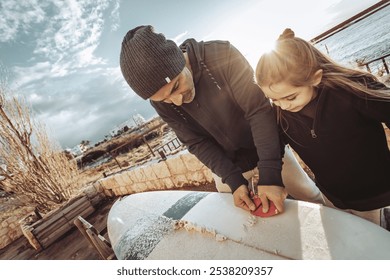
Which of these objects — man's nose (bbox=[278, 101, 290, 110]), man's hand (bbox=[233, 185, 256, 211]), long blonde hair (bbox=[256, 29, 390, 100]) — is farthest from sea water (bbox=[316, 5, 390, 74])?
man's hand (bbox=[233, 185, 256, 211])

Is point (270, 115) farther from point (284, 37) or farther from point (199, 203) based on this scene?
point (199, 203)

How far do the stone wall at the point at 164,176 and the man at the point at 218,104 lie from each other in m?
2.37

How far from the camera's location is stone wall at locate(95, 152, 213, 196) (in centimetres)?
421

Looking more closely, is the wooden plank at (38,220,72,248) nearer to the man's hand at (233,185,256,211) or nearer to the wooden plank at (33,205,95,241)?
the wooden plank at (33,205,95,241)

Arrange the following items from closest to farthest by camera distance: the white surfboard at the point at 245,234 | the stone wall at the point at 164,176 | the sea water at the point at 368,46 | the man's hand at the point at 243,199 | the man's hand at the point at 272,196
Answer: the white surfboard at the point at 245,234 < the man's hand at the point at 272,196 < the man's hand at the point at 243,199 < the stone wall at the point at 164,176 < the sea water at the point at 368,46

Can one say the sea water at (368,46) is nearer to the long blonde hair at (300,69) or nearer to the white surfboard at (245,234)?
the long blonde hair at (300,69)

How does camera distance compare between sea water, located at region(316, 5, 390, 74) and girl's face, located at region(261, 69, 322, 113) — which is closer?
girl's face, located at region(261, 69, 322, 113)

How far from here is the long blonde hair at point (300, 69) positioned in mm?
1232

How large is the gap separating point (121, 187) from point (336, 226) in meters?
6.06

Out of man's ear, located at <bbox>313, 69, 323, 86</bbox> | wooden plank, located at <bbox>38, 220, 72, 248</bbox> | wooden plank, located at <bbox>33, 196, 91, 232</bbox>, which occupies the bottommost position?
wooden plank, located at <bbox>38, 220, 72, 248</bbox>

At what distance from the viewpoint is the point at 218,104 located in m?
1.50

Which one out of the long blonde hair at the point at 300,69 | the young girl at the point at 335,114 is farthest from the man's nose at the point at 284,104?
the long blonde hair at the point at 300,69

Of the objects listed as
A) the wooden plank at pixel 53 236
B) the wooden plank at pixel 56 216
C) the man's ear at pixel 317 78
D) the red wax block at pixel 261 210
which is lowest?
the wooden plank at pixel 53 236

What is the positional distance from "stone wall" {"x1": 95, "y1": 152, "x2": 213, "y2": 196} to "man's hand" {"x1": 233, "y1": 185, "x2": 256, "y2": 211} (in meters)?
2.46
